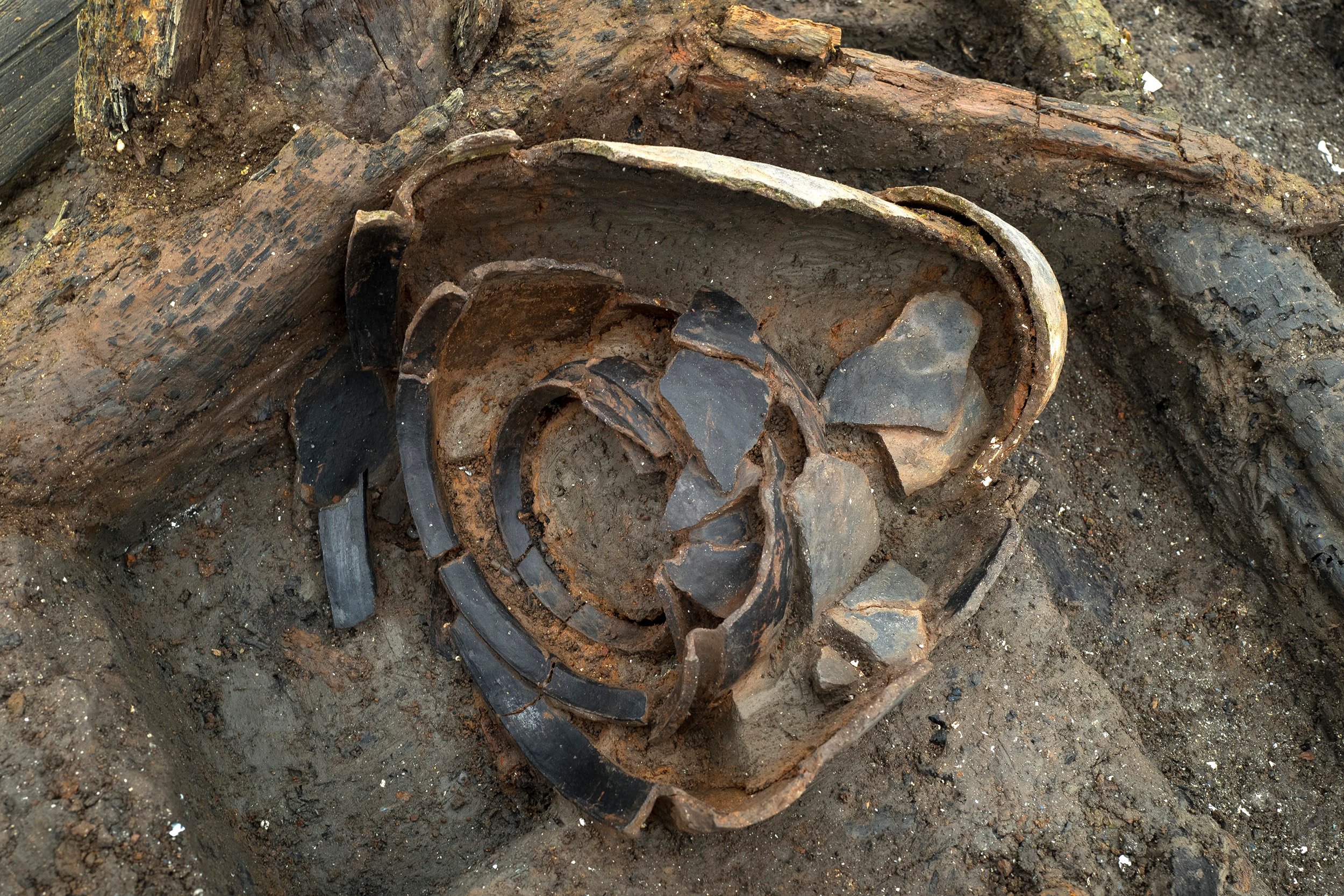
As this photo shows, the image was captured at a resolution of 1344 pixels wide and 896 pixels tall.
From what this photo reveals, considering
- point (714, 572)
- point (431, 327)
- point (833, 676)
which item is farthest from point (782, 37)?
point (833, 676)

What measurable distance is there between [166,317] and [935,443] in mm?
2795

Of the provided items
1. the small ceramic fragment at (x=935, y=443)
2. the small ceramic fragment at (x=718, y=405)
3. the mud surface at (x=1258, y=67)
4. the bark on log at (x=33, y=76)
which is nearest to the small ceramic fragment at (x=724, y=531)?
the small ceramic fragment at (x=718, y=405)

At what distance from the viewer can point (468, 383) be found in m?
3.90

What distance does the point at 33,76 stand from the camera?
403cm

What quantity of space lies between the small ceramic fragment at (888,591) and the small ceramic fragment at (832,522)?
5cm

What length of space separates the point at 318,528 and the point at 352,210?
1.25 m

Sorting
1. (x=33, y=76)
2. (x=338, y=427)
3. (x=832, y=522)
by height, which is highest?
(x=33, y=76)

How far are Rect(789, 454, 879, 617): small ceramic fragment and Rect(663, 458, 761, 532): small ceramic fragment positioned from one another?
0.66 feet

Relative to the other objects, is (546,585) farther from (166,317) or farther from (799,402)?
(166,317)

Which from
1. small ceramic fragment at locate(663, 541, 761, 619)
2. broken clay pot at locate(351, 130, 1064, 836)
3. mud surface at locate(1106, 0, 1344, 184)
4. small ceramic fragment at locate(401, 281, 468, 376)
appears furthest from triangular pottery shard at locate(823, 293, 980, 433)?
mud surface at locate(1106, 0, 1344, 184)

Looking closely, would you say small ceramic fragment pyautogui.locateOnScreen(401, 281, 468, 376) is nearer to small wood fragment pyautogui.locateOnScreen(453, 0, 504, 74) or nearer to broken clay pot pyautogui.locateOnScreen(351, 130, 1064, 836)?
broken clay pot pyautogui.locateOnScreen(351, 130, 1064, 836)

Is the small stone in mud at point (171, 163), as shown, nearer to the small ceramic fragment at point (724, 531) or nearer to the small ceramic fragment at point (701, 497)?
the small ceramic fragment at point (701, 497)

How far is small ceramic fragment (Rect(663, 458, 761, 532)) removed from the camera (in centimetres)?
340

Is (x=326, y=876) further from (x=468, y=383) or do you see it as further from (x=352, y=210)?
(x=352, y=210)
